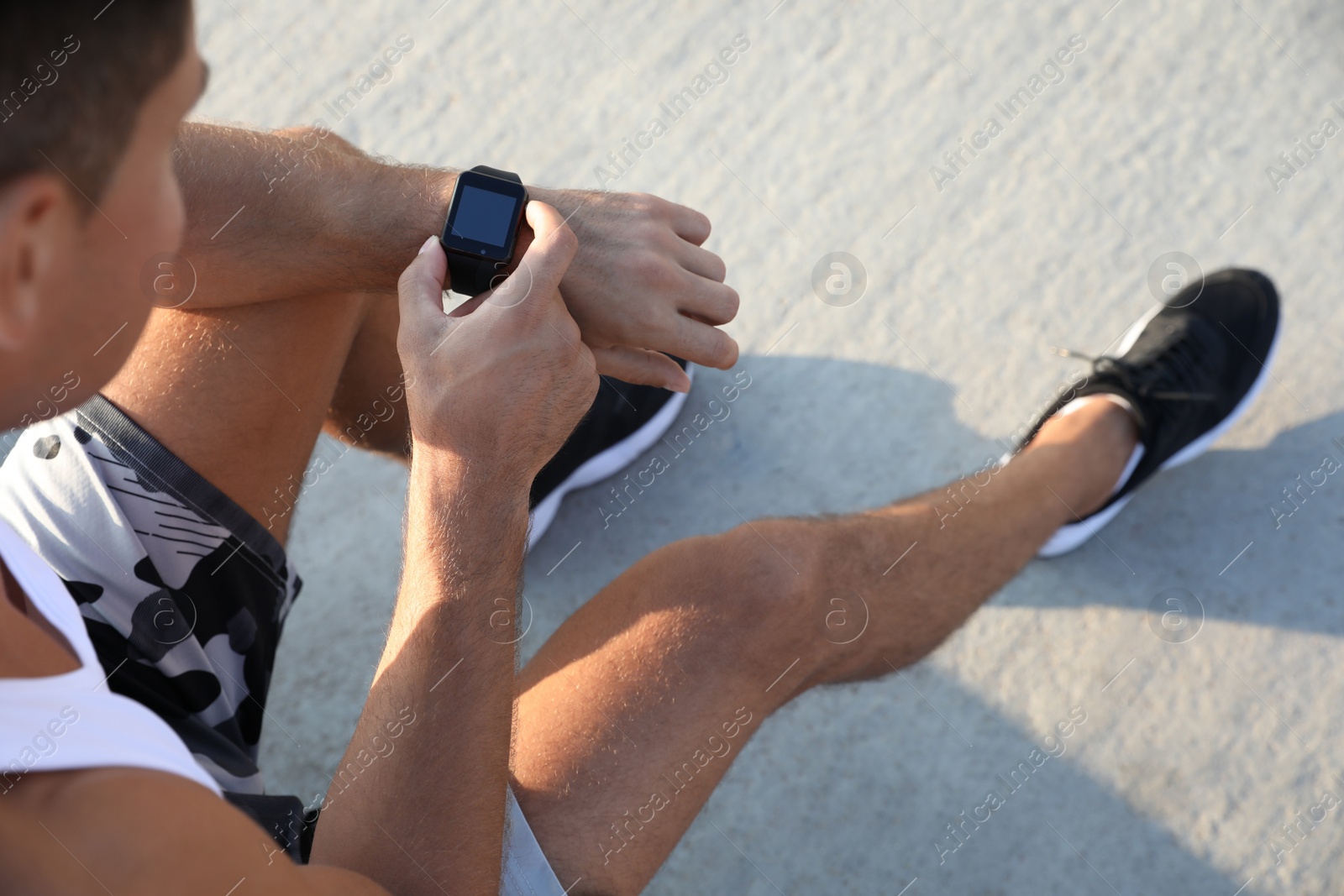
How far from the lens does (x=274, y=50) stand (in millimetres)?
2094

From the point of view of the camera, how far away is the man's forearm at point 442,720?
0.85 m

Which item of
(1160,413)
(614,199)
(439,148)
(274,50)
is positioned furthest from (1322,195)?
(274,50)

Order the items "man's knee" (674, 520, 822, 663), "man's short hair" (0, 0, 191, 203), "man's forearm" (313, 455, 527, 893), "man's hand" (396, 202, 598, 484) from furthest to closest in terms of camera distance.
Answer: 1. "man's knee" (674, 520, 822, 663)
2. "man's hand" (396, 202, 598, 484)
3. "man's forearm" (313, 455, 527, 893)
4. "man's short hair" (0, 0, 191, 203)

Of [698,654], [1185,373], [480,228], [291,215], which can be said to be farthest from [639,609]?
[1185,373]

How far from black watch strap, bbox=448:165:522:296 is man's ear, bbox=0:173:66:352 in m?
0.54

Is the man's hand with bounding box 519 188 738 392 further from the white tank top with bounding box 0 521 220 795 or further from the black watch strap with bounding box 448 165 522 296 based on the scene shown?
the white tank top with bounding box 0 521 220 795

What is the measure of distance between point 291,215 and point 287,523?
365mm

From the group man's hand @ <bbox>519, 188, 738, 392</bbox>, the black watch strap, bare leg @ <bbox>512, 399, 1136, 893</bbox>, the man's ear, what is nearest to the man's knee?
bare leg @ <bbox>512, 399, 1136, 893</bbox>

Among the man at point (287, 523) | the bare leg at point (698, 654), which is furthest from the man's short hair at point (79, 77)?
the bare leg at point (698, 654)

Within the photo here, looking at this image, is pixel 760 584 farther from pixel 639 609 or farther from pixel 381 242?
pixel 381 242

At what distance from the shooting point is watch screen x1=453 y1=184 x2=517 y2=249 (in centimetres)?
113

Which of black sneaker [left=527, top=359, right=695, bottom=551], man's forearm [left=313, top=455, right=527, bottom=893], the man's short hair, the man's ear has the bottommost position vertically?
black sneaker [left=527, top=359, right=695, bottom=551]

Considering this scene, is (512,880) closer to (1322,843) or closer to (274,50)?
(1322,843)

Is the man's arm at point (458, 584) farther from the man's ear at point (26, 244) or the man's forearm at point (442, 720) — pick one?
the man's ear at point (26, 244)
